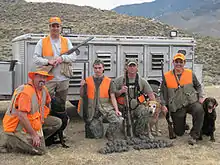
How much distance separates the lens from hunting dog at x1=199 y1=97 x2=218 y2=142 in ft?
20.4

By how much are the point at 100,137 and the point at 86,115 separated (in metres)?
0.46

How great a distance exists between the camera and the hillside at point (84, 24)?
26.3 metres

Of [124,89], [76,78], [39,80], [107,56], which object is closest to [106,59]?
[107,56]

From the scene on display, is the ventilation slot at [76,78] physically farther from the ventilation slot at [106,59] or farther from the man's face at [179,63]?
the man's face at [179,63]

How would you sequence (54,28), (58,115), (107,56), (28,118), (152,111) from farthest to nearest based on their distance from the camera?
(107,56), (152,111), (54,28), (58,115), (28,118)

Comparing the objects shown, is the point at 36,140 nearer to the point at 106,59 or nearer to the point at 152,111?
the point at 152,111

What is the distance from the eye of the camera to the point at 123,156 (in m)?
5.46

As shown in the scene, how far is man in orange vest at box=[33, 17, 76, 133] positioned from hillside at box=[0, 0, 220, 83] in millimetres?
12804

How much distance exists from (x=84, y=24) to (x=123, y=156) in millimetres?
29467

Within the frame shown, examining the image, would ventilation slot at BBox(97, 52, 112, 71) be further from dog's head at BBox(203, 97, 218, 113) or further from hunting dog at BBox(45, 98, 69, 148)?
dog's head at BBox(203, 97, 218, 113)

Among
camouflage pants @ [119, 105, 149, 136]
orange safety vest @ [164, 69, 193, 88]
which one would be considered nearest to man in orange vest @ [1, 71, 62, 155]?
camouflage pants @ [119, 105, 149, 136]

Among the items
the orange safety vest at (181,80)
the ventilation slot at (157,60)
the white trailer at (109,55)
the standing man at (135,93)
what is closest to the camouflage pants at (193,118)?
the orange safety vest at (181,80)

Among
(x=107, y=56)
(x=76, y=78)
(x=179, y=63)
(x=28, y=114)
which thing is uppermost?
(x=107, y=56)

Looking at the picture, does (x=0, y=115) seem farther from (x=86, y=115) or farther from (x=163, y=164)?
(x=163, y=164)
